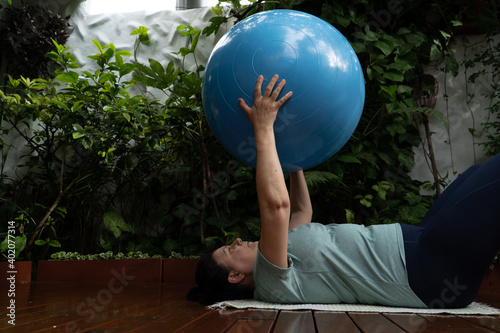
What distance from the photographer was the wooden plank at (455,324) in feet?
4.00

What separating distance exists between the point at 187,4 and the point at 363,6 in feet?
6.41

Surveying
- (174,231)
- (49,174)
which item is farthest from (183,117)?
(49,174)

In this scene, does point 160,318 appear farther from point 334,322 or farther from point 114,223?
point 114,223

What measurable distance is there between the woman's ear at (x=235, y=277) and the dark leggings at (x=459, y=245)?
26.7 inches

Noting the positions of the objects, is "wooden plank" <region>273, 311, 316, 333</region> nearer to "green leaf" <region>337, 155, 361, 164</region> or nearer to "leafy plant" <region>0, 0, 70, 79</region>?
"green leaf" <region>337, 155, 361, 164</region>

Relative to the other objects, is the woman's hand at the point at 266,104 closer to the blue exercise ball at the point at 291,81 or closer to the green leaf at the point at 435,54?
the blue exercise ball at the point at 291,81

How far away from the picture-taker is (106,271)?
9.07 feet

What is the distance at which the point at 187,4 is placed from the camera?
436 centimetres

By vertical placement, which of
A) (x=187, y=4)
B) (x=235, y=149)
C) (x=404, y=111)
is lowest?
(x=235, y=149)

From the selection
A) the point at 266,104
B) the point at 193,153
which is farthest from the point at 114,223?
the point at 266,104

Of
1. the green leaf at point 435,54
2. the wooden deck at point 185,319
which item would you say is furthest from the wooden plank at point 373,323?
the green leaf at point 435,54

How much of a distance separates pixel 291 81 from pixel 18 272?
7.75 ft

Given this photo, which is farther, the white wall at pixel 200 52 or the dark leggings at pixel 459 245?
the white wall at pixel 200 52

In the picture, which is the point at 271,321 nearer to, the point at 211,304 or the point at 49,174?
the point at 211,304
